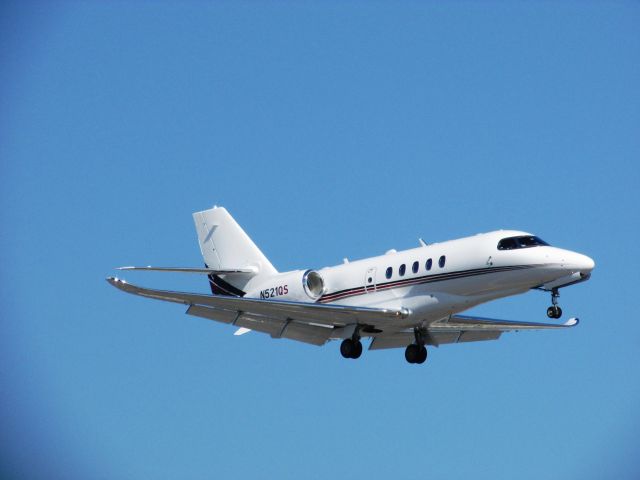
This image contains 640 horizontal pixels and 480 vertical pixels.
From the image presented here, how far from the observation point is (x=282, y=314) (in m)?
27.3

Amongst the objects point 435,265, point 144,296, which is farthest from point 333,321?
point 144,296

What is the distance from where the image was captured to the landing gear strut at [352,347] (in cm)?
2727

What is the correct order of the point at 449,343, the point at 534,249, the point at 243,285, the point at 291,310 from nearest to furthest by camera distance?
the point at 534,249 < the point at 291,310 < the point at 449,343 < the point at 243,285

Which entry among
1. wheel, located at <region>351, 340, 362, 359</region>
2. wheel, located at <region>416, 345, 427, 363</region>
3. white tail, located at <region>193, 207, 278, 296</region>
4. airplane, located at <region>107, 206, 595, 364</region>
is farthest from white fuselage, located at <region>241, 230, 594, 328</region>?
white tail, located at <region>193, 207, 278, 296</region>

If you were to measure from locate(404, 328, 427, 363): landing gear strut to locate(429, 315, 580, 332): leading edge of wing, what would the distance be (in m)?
0.37

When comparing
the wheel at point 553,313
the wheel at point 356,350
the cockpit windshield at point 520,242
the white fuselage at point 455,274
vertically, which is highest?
the cockpit windshield at point 520,242

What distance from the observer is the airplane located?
24703 millimetres

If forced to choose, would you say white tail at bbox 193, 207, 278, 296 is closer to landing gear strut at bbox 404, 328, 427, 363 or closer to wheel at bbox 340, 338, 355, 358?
wheel at bbox 340, 338, 355, 358

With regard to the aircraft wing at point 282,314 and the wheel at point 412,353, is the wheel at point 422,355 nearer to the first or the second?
the wheel at point 412,353

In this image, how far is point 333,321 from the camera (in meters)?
27.3

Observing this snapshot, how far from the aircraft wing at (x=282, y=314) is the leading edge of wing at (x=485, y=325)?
1.94 meters

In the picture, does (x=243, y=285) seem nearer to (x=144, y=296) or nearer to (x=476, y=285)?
(x=144, y=296)

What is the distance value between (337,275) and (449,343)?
136 inches

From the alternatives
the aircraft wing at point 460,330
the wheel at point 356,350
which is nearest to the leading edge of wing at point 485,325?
the aircraft wing at point 460,330
